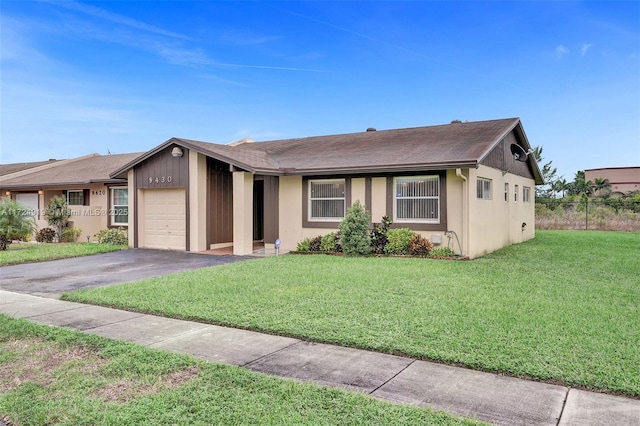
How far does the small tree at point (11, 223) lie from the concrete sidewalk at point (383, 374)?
10728 millimetres

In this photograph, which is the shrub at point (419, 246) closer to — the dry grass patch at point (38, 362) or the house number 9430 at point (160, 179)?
the house number 9430 at point (160, 179)

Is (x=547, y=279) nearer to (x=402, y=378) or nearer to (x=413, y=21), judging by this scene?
(x=402, y=378)

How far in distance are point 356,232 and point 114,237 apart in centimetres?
987

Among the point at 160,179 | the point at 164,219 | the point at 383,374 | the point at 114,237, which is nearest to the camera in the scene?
the point at 383,374

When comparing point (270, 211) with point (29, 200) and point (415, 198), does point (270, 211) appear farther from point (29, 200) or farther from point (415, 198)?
point (29, 200)

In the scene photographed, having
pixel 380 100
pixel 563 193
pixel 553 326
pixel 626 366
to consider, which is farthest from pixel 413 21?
pixel 563 193

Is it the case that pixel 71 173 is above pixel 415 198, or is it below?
above

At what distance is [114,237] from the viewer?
1650 cm

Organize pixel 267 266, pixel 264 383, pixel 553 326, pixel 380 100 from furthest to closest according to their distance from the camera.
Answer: pixel 380 100, pixel 267 266, pixel 553 326, pixel 264 383

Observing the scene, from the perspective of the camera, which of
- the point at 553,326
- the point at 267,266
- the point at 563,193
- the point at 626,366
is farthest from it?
the point at 563,193

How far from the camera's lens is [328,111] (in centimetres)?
2428

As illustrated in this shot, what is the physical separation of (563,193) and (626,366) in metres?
41.2

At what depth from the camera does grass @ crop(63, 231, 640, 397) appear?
167 inches

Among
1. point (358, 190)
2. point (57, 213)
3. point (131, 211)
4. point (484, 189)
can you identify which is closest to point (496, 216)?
point (484, 189)
